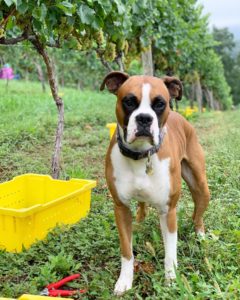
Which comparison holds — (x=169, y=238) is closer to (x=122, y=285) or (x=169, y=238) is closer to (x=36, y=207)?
(x=122, y=285)

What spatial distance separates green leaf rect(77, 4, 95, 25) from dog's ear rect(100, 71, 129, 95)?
141 cm

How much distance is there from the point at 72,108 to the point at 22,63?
16525 mm

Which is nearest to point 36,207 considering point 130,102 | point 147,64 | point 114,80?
point 114,80

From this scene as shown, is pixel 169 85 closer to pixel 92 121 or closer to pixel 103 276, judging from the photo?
pixel 103 276

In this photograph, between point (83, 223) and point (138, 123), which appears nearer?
point (138, 123)

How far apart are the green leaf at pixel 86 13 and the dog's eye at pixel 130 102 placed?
1802mm

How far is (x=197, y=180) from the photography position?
430 centimetres

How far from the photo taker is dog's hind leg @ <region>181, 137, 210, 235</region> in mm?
4266

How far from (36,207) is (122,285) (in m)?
1.01

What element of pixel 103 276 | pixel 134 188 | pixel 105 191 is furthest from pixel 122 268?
pixel 105 191

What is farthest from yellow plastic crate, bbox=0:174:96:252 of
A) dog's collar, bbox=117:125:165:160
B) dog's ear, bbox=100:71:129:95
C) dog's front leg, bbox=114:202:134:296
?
dog's ear, bbox=100:71:129:95

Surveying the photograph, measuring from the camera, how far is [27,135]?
9.11m

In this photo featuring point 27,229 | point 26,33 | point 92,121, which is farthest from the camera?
point 92,121

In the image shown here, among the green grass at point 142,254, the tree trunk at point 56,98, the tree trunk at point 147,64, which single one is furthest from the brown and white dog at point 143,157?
the tree trunk at point 147,64
